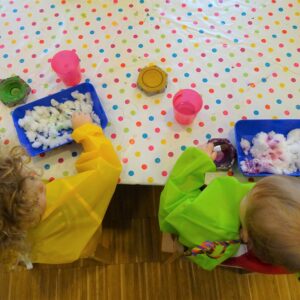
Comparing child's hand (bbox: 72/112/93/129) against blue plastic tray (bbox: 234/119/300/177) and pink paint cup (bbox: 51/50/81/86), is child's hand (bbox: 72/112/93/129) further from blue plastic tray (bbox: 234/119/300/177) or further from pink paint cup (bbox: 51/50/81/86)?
blue plastic tray (bbox: 234/119/300/177)

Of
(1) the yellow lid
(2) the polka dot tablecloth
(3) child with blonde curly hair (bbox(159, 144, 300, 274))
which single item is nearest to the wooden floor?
(3) child with blonde curly hair (bbox(159, 144, 300, 274))

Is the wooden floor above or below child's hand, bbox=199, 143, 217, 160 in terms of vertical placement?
below

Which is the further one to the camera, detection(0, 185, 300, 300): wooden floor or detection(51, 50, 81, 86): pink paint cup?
detection(0, 185, 300, 300): wooden floor

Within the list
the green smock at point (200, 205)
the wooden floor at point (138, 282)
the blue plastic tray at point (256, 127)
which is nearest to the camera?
the green smock at point (200, 205)

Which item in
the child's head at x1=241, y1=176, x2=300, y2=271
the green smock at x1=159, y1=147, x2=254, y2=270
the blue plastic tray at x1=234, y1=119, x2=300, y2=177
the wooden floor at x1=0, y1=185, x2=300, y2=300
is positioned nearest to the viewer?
the child's head at x1=241, y1=176, x2=300, y2=271

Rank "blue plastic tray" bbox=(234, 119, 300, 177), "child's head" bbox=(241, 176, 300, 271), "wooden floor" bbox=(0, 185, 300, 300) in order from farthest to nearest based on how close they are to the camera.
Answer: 1. "wooden floor" bbox=(0, 185, 300, 300)
2. "blue plastic tray" bbox=(234, 119, 300, 177)
3. "child's head" bbox=(241, 176, 300, 271)

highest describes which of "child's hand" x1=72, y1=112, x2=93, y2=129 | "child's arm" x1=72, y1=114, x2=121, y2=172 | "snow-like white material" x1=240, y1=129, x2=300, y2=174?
"child's hand" x1=72, y1=112, x2=93, y2=129

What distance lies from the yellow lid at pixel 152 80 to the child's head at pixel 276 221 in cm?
44

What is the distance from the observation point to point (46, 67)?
1006 millimetres

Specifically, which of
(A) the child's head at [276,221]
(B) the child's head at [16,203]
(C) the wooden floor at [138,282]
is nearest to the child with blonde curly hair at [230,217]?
(A) the child's head at [276,221]

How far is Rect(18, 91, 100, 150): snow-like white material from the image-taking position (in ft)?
2.86

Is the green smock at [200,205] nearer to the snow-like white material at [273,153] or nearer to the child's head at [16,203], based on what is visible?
the snow-like white material at [273,153]

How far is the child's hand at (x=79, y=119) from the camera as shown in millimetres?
868

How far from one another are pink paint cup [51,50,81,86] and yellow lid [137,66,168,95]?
7.8 inches
